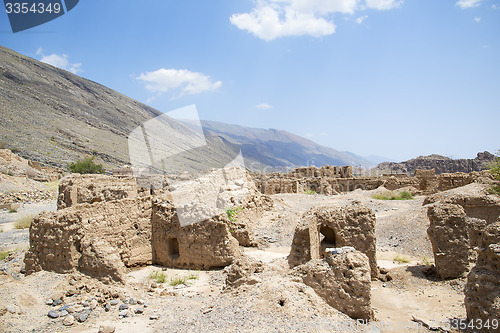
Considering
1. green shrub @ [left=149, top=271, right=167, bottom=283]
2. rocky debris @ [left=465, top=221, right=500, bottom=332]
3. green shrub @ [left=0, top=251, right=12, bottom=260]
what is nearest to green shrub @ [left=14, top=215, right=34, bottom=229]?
green shrub @ [left=0, top=251, right=12, bottom=260]

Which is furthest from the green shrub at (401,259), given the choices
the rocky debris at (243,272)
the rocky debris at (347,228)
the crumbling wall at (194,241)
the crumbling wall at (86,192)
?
the crumbling wall at (86,192)

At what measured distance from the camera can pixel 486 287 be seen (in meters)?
5.50

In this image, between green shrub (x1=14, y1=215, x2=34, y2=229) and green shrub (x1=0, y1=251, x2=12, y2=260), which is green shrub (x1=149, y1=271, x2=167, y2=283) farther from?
green shrub (x1=14, y1=215, x2=34, y2=229)

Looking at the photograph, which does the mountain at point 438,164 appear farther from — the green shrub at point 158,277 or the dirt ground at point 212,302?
the green shrub at point 158,277

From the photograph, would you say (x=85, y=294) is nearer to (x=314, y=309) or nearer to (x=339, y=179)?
(x=314, y=309)

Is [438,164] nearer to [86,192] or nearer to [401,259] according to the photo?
[401,259]

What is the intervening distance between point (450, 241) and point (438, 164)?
56482mm

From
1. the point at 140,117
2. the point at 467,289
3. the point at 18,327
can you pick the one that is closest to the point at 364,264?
the point at 467,289

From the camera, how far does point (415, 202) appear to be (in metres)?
20.1

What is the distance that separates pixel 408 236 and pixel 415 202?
8209 millimetres

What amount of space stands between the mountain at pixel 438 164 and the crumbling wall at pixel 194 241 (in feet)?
148

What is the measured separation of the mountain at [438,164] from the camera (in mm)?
51438

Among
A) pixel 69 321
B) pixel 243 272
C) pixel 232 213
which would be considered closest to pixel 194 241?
pixel 243 272

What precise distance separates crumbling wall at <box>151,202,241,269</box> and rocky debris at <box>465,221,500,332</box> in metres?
5.39
